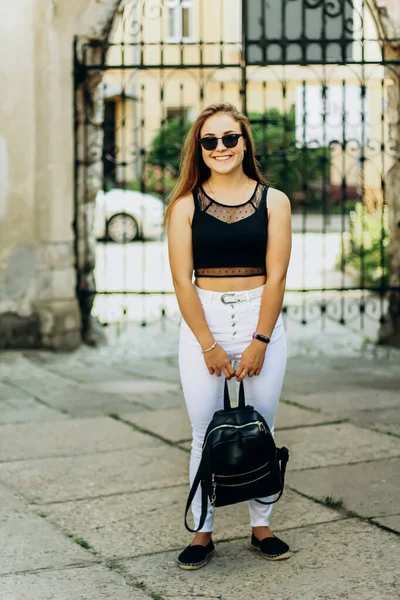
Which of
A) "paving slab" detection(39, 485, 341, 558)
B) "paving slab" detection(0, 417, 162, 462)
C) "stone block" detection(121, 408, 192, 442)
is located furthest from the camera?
"stone block" detection(121, 408, 192, 442)

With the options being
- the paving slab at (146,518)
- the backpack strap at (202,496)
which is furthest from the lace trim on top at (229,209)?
the paving slab at (146,518)

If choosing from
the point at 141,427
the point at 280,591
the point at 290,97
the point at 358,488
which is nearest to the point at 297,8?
the point at 290,97

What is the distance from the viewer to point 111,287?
13266mm

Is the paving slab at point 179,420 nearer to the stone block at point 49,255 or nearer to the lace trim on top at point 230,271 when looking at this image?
the lace trim on top at point 230,271

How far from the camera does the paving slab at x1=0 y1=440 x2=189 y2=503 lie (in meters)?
5.18

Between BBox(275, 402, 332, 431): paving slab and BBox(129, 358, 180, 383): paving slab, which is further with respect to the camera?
BBox(129, 358, 180, 383): paving slab

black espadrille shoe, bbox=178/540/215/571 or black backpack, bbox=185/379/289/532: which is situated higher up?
black backpack, bbox=185/379/289/532

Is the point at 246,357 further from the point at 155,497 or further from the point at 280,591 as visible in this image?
the point at 155,497

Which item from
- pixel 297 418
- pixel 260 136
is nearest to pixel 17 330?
pixel 297 418

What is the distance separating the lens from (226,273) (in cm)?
403

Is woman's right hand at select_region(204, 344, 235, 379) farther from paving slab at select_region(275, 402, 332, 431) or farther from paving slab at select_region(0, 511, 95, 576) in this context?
paving slab at select_region(275, 402, 332, 431)

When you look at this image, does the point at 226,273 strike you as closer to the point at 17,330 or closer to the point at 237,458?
the point at 237,458

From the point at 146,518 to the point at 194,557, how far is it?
0.68 meters

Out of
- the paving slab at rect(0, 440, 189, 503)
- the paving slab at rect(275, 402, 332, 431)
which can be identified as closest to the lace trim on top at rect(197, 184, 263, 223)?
the paving slab at rect(0, 440, 189, 503)
